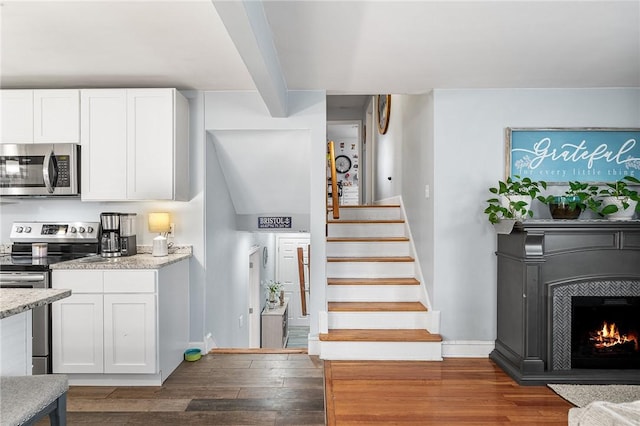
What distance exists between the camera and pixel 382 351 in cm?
361

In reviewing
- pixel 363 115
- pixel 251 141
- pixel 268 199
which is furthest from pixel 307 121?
pixel 363 115

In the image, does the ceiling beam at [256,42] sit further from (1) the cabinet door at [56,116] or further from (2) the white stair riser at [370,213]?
(2) the white stair riser at [370,213]

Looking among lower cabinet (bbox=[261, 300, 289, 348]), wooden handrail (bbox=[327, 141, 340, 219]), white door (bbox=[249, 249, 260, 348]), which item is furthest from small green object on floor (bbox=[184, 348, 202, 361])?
lower cabinet (bbox=[261, 300, 289, 348])

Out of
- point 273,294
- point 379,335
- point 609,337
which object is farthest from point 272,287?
point 609,337

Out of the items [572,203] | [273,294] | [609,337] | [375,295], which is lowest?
[273,294]

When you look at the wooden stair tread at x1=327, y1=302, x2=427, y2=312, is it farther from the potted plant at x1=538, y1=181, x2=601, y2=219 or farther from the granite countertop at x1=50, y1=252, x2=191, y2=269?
the granite countertop at x1=50, y1=252, x2=191, y2=269

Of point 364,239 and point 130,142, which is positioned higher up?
A: point 130,142

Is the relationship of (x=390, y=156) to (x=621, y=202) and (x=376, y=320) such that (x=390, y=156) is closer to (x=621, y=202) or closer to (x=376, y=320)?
(x=376, y=320)

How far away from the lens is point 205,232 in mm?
3801

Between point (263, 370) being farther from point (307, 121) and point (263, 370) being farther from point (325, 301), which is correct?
point (307, 121)

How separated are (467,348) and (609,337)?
1.06m

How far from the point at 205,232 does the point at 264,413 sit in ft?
5.52

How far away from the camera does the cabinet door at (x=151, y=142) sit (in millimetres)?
3432

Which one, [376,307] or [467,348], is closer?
[467,348]
